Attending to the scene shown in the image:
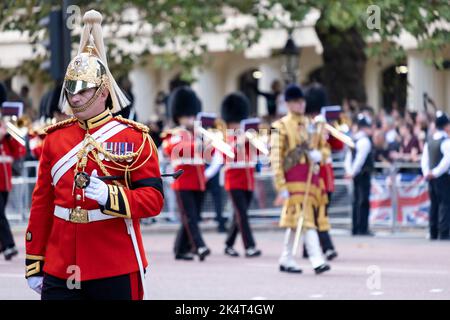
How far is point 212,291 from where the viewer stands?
1205 cm

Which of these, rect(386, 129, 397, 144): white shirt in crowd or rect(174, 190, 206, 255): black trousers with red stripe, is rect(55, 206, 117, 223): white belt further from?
rect(386, 129, 397, 144): white shirt in crowd

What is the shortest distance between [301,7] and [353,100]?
14.8 ft

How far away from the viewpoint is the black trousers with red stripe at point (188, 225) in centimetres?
1546

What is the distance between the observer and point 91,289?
22.7 ft

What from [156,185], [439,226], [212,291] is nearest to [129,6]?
[439,226]

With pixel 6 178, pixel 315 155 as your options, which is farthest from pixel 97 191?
pixel 6 178

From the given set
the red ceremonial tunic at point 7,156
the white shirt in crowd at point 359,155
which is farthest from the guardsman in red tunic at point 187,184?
the white shirt in crowd at point 359,155

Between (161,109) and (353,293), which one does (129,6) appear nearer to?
(161,109)

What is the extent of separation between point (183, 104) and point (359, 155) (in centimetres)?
393

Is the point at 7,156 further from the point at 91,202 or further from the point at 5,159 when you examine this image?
the point at 91,202

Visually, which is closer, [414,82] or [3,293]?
[3,293]

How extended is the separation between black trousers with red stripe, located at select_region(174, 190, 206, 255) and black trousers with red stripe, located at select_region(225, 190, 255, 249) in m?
0.54

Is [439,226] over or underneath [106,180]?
underneath

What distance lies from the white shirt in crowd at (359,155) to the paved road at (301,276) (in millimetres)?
1553
